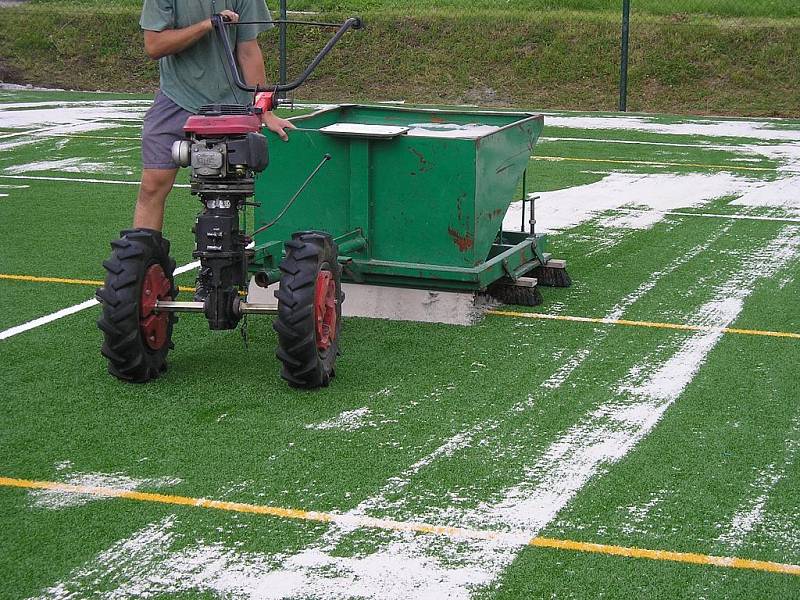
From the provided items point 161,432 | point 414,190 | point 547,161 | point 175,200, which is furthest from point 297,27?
point 161,432

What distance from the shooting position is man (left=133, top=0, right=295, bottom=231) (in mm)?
6262

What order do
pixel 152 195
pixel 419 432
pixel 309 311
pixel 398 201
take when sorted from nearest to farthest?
pixel 419 432 → pixel 309 311 → pixel 152 195 → pixel 398 201

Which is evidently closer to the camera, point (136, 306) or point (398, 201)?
point (136, 306)

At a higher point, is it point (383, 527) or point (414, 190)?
point (414, 190)

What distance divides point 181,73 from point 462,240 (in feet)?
5.65

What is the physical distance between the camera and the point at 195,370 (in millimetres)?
5926

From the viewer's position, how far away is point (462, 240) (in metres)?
6.74

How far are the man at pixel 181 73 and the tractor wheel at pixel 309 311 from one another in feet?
3.20

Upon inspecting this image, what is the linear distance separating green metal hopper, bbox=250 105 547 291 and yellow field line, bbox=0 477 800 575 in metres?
2.17

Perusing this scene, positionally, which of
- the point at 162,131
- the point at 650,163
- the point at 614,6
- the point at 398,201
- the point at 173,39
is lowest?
the point at 650,163

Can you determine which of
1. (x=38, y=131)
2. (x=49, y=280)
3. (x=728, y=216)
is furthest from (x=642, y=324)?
(x=38, y=131)

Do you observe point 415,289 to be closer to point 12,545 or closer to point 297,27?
point 12,545

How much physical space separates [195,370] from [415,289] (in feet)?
4.86

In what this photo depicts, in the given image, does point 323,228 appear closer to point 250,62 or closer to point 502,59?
point 250,62
